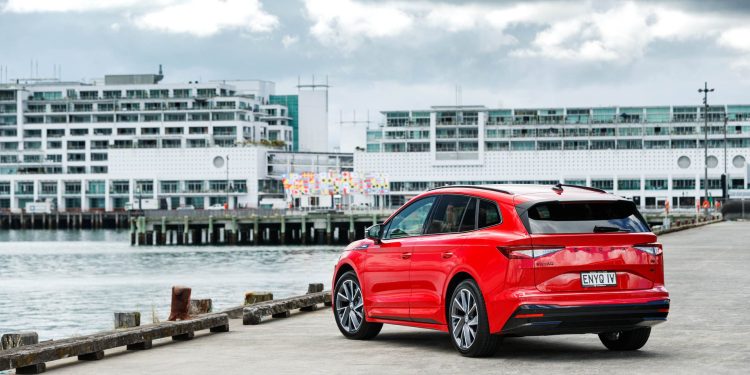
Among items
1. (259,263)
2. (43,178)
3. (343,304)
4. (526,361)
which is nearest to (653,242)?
(526,361)

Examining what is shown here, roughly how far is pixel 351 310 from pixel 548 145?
172m

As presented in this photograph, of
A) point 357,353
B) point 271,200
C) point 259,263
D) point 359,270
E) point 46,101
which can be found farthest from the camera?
point 46,101

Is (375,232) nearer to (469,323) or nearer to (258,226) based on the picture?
(469,323)

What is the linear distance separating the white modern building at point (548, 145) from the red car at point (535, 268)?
168 m

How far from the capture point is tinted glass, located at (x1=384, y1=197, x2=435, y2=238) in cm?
1397

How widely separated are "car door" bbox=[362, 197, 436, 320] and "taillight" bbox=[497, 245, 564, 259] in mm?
1864

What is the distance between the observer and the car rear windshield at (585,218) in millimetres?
12242

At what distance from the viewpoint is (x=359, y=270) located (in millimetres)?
14719

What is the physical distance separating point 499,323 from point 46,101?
193983 millimetres

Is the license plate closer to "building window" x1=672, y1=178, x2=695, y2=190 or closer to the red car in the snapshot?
the red car

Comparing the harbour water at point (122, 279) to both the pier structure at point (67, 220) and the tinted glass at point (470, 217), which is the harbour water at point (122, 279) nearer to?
the tinted glass at point (470, 217)

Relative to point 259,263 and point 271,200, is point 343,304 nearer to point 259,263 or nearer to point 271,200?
point 259,263

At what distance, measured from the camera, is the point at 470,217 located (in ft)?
42.8

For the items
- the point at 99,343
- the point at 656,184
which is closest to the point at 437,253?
Answer: the point at 99,343
